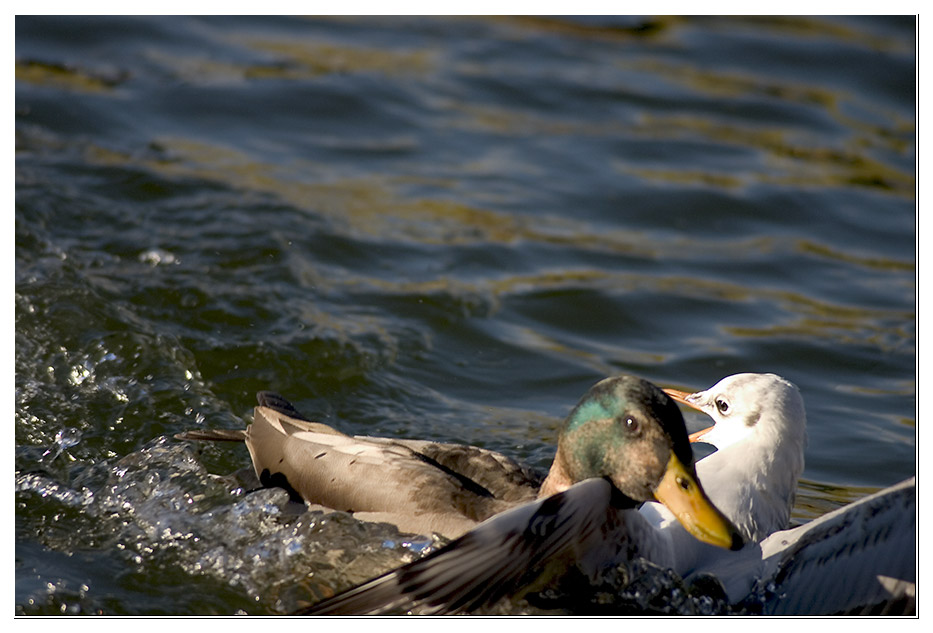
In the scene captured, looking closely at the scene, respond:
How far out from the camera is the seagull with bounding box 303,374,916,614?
122 inches

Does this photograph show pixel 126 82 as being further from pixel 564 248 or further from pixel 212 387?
pixel 212 387

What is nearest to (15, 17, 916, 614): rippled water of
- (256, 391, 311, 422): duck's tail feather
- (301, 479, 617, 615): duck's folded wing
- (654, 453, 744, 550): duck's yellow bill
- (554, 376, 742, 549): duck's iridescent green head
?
(256, 391, 311, 422): duck's tail feather

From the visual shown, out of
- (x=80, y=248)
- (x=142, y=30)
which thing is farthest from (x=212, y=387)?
(x=142, y=30)

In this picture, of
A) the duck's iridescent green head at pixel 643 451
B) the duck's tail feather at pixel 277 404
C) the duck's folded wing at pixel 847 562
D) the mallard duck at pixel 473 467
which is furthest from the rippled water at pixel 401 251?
the duck's folded wing at pixel 847 562

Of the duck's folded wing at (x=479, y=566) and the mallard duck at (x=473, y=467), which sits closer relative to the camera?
the duck's folded wing at (x=479, y=566)

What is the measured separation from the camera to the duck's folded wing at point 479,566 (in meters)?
3.04

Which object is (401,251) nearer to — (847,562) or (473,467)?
(473,467)

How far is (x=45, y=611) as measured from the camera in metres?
3.58

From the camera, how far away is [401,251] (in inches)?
277

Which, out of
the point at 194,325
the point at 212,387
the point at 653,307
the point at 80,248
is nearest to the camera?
the point at 212,387

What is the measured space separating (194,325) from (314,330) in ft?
2.05

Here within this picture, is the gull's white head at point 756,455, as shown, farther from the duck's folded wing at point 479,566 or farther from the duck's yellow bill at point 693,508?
the duck's folded wing at point 479,566

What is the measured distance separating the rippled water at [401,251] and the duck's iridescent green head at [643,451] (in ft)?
2.08

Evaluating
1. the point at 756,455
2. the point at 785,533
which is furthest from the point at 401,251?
the point at 785,533
